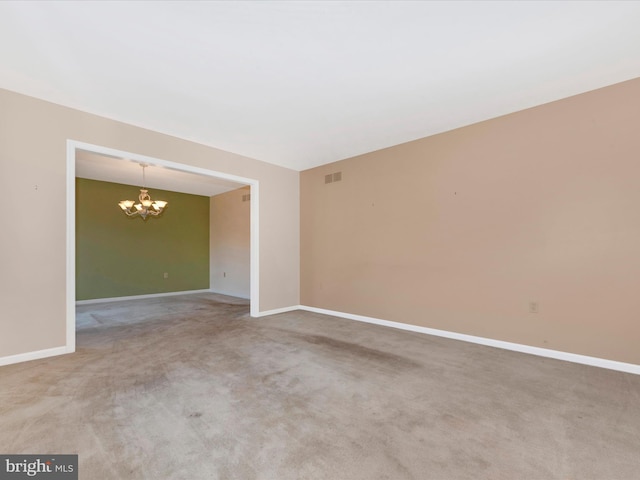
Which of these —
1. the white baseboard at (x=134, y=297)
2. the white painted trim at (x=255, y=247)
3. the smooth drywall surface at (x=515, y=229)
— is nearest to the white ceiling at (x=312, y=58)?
the smooth drywall surface at (x=515, y=229)

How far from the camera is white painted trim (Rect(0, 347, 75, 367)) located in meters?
2.94

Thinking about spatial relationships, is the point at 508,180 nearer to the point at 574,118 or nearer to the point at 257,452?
the point at 574,118

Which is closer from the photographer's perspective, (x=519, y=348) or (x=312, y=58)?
(x=312, y=58)

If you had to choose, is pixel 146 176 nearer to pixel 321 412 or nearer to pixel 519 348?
pixel 321 412

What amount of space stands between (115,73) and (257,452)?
11.0 feet

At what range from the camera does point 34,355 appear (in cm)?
307

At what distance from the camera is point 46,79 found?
2.82 meters

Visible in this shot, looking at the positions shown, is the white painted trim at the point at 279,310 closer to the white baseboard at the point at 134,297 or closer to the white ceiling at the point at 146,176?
the white ceiling at the point at 146,176

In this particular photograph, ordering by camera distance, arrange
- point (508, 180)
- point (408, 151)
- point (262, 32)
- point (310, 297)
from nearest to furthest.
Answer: point (262, 32) < point (508, 180) < point (408, 151) < point (310, 297)

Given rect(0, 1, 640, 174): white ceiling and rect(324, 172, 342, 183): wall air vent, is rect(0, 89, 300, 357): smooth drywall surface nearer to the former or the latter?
rect(0, 1, 640, 174): white ceiling

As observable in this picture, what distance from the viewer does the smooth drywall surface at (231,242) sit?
7660 millimetres

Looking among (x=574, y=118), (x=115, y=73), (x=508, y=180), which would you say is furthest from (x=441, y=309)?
Result: (x=115, y=73)

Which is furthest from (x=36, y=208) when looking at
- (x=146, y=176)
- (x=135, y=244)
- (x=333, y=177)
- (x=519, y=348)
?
(x=519, y=348)

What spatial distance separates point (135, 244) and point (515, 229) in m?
8.08
